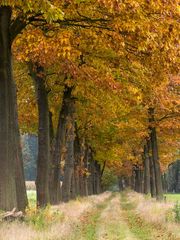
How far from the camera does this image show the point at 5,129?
1355 cm

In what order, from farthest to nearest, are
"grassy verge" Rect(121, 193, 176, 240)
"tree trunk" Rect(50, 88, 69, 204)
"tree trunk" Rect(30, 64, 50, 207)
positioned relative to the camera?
"tree trunk" Rect(50, 88, 69, 204) → "tree trunk" Rect(30, 64, 50, 207) → "grassy verge" Rect(121, 193, 176, 240)

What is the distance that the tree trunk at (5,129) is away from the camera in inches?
529

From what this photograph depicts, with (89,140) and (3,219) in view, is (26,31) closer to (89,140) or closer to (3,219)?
(3,219)

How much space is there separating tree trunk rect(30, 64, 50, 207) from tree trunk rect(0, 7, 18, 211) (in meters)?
5.74

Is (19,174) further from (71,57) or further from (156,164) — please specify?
(156,164)

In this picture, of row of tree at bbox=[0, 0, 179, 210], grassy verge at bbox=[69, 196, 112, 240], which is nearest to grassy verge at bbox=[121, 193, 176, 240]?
grassy verge at bbox=[69, 196, 112, 240]

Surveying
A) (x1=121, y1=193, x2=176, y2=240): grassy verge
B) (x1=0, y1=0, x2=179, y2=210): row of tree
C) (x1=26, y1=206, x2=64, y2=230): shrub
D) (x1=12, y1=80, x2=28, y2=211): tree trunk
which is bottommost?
(x1=121, y1=193, x2=176, y2=240): grassy verge

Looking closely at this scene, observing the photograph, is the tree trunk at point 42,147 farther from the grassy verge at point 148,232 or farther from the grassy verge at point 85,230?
the grassy verge at point 148,232

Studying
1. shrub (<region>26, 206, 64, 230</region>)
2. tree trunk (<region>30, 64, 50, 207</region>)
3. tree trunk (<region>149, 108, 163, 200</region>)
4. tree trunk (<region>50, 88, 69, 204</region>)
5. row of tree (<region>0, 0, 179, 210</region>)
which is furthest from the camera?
tree trunk (<region>149, 108, 163, 200</region>)

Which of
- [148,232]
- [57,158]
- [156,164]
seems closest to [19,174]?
[148,232]

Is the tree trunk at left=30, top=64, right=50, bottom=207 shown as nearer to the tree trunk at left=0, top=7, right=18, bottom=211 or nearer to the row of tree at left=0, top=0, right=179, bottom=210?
the row of tree at left=0, top=0, right=179, bottom=210

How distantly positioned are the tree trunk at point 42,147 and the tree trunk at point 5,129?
18.8 feet

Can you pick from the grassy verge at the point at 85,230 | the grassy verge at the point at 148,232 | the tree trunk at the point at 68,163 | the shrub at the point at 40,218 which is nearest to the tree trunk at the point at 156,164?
the tree trunk at the point at 68,163

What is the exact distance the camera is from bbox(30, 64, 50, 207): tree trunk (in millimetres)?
20062
